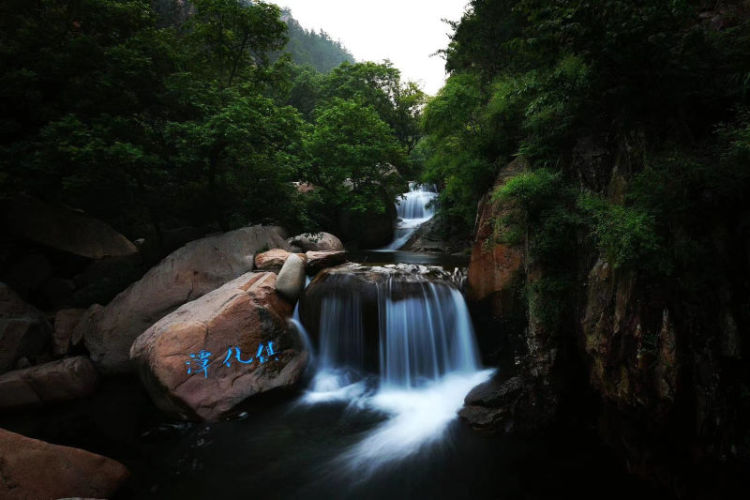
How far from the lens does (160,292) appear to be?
811 centimetres

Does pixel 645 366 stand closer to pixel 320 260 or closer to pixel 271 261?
pixel 320 260

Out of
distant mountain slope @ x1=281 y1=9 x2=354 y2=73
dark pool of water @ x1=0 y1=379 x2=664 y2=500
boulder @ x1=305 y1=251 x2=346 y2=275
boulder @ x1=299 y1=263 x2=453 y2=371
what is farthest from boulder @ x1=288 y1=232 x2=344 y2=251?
distant mountain slope @ x1=281 y1=9 x2=354 y2=73

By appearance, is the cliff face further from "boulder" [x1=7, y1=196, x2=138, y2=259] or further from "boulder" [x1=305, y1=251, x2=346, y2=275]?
"boulder" [x1=7, y1=196, x2=138, y2=259]

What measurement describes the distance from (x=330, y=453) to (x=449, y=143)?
8053 millimetres

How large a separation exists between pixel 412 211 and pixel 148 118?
1374 cm

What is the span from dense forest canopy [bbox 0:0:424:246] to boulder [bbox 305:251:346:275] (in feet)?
8.54

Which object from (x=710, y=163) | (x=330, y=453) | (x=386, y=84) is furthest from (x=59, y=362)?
Answer: (x=386, y=84)

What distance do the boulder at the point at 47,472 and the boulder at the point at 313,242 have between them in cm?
699

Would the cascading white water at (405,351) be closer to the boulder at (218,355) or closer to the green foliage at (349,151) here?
the boulder at (218,355)

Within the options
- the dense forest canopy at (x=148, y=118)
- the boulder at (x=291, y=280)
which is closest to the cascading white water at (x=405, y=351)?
the boulder at (x=291, y=280)

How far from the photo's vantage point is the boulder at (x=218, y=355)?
19.1 feet

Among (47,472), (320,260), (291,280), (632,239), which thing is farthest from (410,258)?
(47,472)

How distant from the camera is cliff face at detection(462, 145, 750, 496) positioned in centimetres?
319

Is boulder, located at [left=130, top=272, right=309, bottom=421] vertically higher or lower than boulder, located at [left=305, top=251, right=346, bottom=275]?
lower
